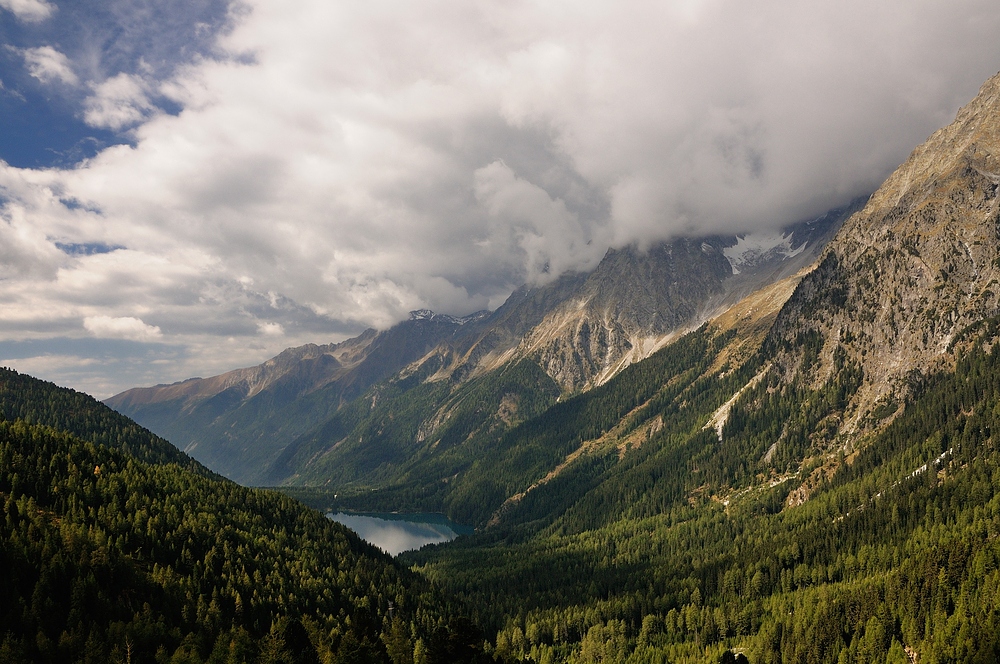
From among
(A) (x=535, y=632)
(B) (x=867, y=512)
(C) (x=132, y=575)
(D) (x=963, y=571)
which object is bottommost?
(A) (x=535, y=632)

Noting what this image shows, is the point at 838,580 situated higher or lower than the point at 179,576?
higher

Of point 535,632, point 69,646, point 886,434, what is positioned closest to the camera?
point 69,646

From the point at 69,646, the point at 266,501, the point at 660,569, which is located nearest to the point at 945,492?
the point at 660,569

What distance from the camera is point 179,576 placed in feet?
328

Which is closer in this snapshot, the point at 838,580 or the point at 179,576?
the point at 179,576

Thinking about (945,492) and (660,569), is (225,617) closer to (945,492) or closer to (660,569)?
(660,569)

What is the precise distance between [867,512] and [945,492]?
19056 millimetres

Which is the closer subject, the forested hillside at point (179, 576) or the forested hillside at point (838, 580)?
the forested hillside at point (179, 576)

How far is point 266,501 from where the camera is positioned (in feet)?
504

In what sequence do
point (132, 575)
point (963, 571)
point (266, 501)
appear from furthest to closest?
point (266, 501) → point (963, 571) → point (132, 575)

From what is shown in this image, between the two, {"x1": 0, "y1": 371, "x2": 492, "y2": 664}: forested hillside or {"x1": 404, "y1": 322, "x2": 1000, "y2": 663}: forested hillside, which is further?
{"x1": 404, "y1": 322, "x2": 1000, "y2": 663}: forested hillside

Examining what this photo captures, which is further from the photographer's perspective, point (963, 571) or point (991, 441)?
point (991, 441)

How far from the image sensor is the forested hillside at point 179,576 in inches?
3014

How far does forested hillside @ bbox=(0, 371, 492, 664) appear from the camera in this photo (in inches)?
3014
